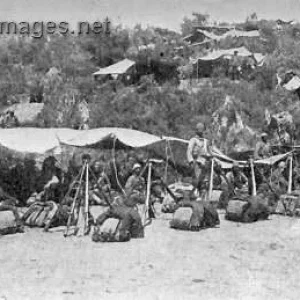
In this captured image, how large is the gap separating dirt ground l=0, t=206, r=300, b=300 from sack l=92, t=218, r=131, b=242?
0.43 feet

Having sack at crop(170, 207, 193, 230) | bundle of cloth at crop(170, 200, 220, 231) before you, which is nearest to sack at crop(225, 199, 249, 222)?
bundle of cloth at crop(170, 200, 220, 231)

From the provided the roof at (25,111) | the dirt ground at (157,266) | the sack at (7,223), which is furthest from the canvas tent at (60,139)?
the roof at (25,111)

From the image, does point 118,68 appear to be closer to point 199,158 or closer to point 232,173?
point 232,173

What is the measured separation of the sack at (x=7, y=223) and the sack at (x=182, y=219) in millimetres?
2509

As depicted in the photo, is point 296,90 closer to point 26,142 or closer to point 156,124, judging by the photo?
point 156,124

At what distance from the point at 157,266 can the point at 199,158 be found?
189 inches

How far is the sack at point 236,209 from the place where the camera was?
9.51 m

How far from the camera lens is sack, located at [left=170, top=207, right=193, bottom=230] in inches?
339

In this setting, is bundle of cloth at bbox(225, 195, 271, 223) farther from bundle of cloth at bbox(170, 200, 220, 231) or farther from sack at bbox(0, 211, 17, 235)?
sack at bbox(0, 211, 17, 235)

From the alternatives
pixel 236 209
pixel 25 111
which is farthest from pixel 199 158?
pixel 25 111

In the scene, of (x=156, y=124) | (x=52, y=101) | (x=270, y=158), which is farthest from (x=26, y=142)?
(x=52, y=101)

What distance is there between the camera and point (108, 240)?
291 inches

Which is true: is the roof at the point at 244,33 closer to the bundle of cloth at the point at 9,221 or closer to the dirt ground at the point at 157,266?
the dirt ground at the point at 157,266

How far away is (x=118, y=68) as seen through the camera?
35.5 metres
